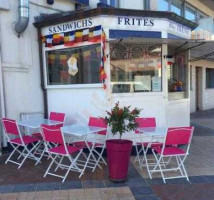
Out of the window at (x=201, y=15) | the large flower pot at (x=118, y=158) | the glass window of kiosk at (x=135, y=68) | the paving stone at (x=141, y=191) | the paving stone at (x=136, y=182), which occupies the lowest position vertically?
the paving stone at (x=141, y=191)

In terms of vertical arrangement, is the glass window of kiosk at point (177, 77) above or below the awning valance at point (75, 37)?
below

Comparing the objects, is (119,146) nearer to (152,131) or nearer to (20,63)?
(152,131)

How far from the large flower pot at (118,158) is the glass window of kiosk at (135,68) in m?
1.79

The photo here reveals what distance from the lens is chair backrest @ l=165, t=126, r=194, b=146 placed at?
4246 millimetres

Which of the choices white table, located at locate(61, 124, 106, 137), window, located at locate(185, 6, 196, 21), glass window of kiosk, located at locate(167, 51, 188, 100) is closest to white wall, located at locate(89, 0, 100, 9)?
glass window of kiosk, located at locate(167, 51, 188, 100)

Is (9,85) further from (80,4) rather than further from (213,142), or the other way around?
(213,142)

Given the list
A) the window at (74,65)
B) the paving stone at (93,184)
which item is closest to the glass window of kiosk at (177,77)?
the window at (74,65)

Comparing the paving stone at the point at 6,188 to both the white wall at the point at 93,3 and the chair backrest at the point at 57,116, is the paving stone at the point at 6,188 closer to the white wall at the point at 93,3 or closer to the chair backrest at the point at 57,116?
the chair backrest at the point at 57,116

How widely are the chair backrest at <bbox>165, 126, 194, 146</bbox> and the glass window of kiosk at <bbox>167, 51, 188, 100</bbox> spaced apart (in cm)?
239

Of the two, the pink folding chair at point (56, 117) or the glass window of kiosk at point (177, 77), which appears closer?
the pink folding chair at point (56, 117)

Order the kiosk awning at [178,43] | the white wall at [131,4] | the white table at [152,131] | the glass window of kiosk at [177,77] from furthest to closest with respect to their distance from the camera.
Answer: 1. the white wall at [131,4]
2. the glass window of kiosk at [177,77]
3. the kiosk awning at [178,43]
4. the white table at [152,131]

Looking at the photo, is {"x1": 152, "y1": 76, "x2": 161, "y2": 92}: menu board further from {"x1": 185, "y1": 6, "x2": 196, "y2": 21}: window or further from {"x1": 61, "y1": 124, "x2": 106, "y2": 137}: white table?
{"x1": 185, "y1": 6, "x2": 196, "y2": 21}: window

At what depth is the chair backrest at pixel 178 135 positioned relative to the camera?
425 cm

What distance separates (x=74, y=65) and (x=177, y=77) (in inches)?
106
